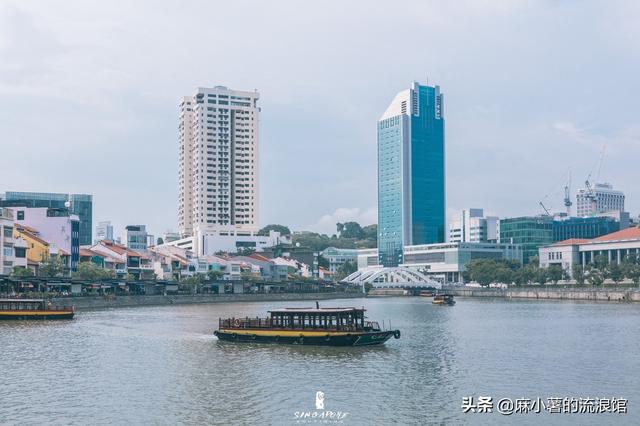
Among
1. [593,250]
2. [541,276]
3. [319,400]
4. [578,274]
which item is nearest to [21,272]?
[319,400]

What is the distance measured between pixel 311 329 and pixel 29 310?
37.9m

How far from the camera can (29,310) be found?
81.6m

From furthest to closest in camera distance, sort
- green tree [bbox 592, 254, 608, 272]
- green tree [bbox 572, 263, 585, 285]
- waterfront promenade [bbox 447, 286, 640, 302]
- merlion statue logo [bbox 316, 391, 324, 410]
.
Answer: green tree [bbox 592, 254, 608, 272] < green tree [bbox 572, 263, 585, 285] < waterfront promenade [bbox 447, 286, 640, 302] < merlion statue logo [bbox 316, 391, 324, 410]

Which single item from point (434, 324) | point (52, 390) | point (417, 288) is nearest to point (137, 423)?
point (52, 390)

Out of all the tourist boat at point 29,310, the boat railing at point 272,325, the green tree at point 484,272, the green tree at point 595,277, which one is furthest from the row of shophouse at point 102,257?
the green tree at point 595,277

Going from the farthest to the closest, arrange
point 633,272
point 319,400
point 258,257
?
point 258,257
point 633,272
point 319,400

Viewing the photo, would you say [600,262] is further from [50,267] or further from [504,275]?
[50,267]

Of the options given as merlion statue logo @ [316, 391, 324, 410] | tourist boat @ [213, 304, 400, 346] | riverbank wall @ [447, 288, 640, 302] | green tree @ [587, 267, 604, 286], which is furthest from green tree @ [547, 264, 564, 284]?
merlion statue logo @ [316, 391, 324, 410]

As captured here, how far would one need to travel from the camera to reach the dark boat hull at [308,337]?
55750 mm

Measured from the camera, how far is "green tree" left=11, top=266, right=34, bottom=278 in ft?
322

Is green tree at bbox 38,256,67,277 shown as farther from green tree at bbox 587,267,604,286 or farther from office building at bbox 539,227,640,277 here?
office building at bbox 539,227,640,277

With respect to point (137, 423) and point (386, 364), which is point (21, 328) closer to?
point (386, 364)

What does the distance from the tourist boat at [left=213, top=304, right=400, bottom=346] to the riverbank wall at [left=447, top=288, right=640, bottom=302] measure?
8067 cm

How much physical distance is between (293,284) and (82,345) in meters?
107
